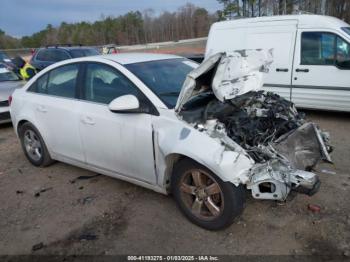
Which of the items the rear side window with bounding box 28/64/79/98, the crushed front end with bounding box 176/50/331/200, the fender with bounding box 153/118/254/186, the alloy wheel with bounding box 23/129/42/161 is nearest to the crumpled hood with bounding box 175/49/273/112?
the crushed front end with bounding box 176/50/331/200

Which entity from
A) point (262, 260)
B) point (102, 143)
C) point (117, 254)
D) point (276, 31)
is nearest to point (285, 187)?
point (262, 260)

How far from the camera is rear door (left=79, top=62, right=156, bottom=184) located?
11.5 feet

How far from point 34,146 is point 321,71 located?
539 cm

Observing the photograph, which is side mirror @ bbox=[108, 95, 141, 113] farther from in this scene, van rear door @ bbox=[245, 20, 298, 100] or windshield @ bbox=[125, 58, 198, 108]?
van rear door @ bbox=[245, 20, 298, 100]

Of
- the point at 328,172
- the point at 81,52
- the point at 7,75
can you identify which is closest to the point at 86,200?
the point at 328,172

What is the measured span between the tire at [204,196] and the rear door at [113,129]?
36cm

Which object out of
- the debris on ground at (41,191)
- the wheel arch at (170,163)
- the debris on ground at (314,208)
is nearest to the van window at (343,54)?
the debris on ground at (314,208)

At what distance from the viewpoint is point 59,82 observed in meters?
4.51

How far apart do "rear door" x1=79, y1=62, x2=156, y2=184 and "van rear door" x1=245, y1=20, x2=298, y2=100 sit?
401 cm

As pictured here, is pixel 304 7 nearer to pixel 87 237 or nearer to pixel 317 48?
pixel 317 48

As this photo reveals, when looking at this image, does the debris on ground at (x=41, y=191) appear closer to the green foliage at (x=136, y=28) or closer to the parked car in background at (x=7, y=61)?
the parked car in background at (x=7, y=61)

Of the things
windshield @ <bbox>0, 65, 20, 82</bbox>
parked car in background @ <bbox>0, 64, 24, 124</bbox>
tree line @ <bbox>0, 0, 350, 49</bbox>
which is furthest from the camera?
tree line @ <bbox>0, 0, 350, 49</bbox>

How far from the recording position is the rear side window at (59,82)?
169 inches

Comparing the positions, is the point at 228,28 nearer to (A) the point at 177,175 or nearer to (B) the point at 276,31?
(B) the point at 276,31
